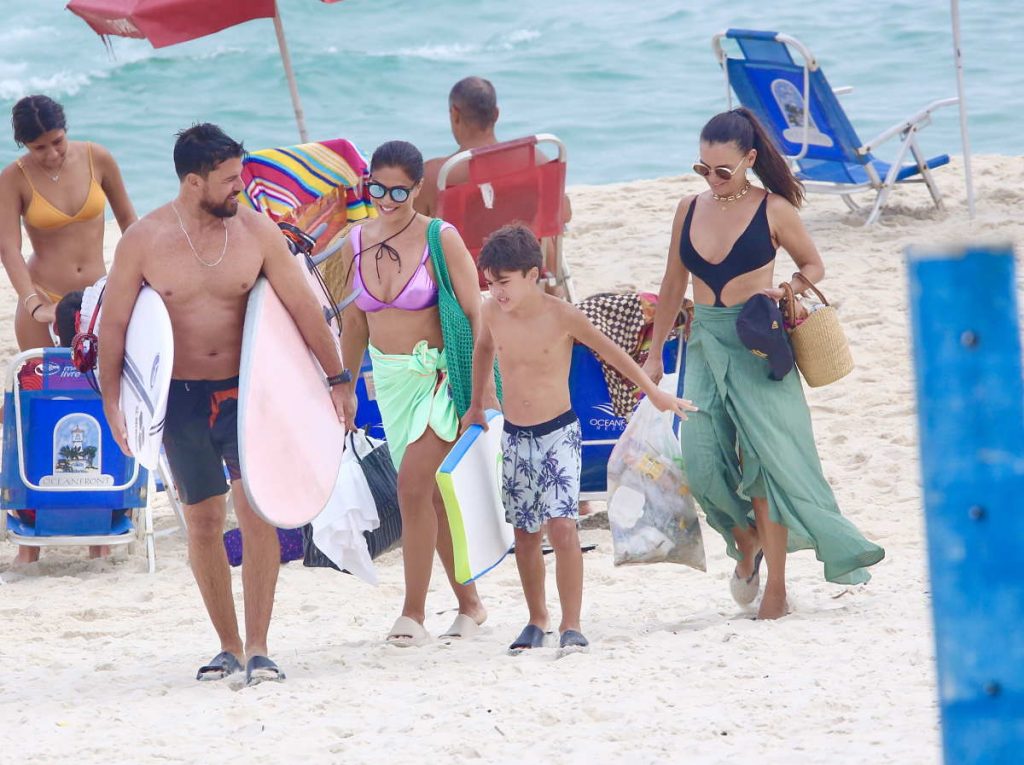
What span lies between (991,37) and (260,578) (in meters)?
18.7

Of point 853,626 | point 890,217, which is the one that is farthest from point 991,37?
point 853,626

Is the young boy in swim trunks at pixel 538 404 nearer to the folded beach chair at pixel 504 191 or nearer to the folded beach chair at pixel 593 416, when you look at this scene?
the folded beach chair at pixel 593 416

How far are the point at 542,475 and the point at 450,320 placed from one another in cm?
55

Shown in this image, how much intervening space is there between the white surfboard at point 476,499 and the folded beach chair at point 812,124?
4.96 metres

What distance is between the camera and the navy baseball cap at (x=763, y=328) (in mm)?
4207

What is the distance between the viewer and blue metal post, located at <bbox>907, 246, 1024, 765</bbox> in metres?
1.78

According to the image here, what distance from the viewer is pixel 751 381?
173 inches

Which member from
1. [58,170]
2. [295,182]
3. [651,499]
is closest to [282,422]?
[651,499]

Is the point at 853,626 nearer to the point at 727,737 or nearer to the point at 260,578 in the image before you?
the point at 727,737

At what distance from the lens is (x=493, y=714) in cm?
364

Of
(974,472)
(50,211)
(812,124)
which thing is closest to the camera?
(974,472)

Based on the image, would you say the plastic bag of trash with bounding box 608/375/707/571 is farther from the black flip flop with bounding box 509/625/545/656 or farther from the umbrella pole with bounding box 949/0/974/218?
the umbrella pole with bounding box 949/0/974/218

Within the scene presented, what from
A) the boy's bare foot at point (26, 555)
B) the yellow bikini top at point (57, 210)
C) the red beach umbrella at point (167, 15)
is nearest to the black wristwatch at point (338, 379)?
the boy's bare foot at point (26, 555)

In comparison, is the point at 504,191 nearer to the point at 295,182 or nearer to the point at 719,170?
the point at 295,182
